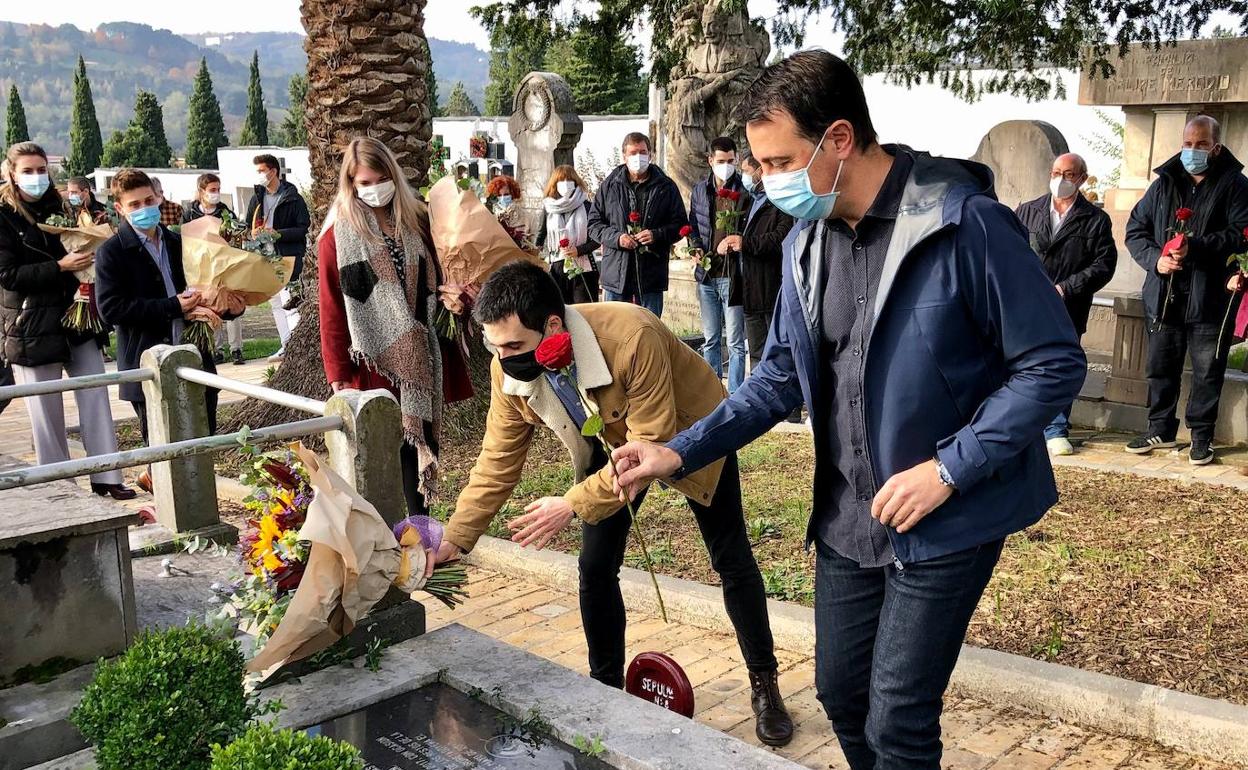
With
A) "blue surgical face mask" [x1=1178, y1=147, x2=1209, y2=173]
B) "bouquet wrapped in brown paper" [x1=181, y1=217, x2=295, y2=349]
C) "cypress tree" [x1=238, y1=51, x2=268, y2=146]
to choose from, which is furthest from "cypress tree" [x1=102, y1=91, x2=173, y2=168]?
"blue surgical face mask" [x1=1178, y1=147, x2=1209, y2=173]

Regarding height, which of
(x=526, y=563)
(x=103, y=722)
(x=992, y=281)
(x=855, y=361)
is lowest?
(x=526, y=563)

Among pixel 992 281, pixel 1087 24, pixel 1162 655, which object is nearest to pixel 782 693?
pixel 1162 655

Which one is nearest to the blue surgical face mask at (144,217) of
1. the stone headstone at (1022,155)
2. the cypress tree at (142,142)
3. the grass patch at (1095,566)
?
the grass patch at (1095,566)

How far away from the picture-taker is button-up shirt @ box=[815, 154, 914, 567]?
2.68 m

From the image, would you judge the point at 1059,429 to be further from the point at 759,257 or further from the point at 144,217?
the point at 144,217

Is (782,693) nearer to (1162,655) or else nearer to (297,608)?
(1162,655)

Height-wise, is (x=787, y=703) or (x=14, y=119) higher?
(x=14, y=119)

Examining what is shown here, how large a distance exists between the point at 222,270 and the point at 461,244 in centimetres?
163

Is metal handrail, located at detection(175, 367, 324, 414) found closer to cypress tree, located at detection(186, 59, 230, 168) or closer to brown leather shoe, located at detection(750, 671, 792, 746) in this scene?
brown leather shoe, located at detection(750, 671, 792, 746)

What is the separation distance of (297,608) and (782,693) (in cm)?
194

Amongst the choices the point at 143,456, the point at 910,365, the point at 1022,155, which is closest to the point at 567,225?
the point at 1022,155

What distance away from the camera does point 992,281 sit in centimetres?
249

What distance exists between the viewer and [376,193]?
5270 mm

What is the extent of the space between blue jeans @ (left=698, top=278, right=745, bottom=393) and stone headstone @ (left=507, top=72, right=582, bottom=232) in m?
5.49
